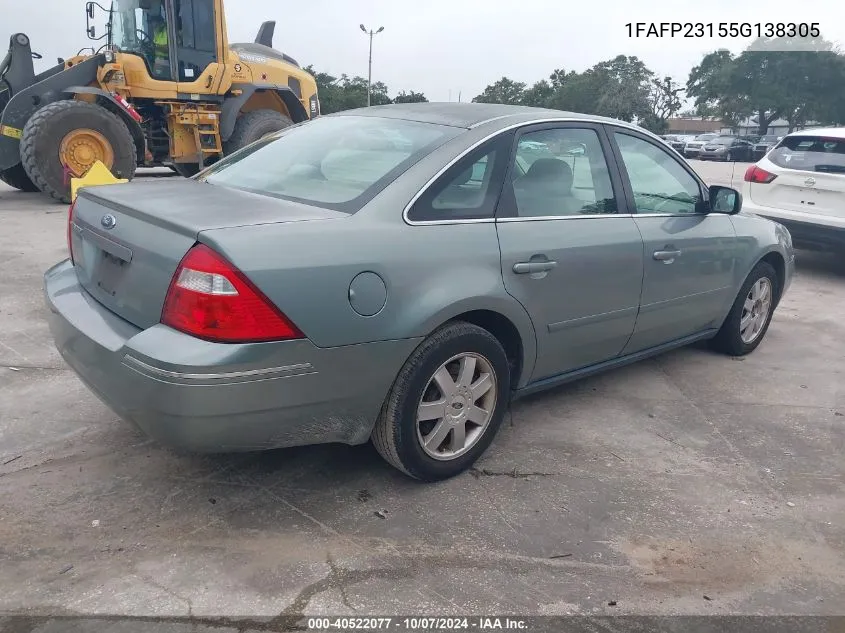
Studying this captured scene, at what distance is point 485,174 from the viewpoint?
316cm

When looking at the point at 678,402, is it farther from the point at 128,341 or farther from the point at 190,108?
the point at 190,108

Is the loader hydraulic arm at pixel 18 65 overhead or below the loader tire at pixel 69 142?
overhead

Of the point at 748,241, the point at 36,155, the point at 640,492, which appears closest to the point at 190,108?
the point at 36,155

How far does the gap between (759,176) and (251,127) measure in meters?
7.78

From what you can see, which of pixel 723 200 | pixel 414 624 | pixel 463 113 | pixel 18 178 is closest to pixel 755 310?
pixel 723 200

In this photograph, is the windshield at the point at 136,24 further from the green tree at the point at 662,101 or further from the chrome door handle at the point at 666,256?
the green tree at the point at 662,101

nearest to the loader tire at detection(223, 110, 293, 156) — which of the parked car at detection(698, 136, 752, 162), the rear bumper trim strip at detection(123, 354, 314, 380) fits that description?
the rear bumper trim strip at detection(123, 354, 314, 380)

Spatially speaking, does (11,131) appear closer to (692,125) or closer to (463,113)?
(463,113)

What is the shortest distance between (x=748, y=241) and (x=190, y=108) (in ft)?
30.0

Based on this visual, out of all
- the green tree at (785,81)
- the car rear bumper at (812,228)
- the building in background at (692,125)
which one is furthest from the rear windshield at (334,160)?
the building in background at (692,125)

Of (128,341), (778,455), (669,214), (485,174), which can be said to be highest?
(485,174)

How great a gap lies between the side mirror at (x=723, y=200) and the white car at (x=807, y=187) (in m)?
3.41

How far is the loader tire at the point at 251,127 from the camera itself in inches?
466

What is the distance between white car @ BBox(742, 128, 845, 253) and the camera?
711cm
